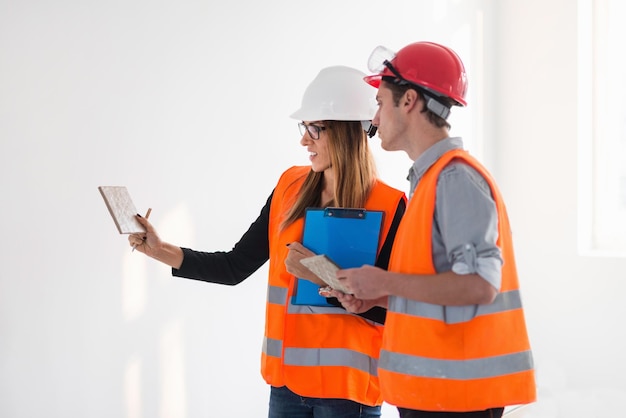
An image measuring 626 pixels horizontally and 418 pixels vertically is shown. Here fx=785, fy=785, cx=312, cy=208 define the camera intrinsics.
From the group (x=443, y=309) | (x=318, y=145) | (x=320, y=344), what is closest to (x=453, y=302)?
(x=443, y=309)

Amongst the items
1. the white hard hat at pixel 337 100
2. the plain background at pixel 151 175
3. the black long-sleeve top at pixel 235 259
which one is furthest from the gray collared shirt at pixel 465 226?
the plain background at pixel 151 175

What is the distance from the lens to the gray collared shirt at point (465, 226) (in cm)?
156

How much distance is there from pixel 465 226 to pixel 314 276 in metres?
0.53

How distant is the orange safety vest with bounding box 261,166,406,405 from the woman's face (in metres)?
0.15

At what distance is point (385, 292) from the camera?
1646 millimetres

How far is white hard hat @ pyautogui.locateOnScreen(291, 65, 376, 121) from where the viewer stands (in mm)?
2127

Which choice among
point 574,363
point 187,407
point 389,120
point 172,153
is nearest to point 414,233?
point 389,120

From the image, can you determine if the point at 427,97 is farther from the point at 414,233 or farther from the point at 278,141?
the point at 278,141

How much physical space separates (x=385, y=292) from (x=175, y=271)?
2.76 feet

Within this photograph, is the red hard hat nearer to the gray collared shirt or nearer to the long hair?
the gray collared shirt

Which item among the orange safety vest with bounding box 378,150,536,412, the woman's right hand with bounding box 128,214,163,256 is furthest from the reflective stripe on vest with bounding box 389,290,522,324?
the woman's right hand with bounding box 128,214,163,256

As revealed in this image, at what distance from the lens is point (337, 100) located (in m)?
2.14

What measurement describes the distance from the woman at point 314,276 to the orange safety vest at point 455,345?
0.36 meters

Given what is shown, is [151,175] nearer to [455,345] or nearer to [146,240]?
[146,240]
